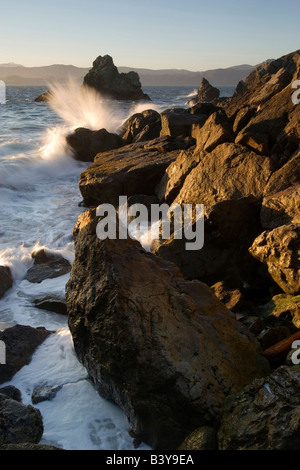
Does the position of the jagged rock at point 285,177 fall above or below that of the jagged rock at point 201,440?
above

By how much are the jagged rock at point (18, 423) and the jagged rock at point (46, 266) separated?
13.4 feet

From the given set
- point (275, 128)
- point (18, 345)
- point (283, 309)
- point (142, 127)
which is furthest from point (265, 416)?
point (142, 127)

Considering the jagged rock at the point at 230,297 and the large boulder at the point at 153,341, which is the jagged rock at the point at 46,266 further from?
the large boulder at the point at 153,341

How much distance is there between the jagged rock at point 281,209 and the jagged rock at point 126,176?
4339 millimetres

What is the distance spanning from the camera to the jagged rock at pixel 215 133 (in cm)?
884

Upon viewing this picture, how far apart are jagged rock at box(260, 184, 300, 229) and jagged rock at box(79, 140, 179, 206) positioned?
14.2 feet

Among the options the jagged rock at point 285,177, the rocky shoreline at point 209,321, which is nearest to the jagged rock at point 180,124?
the rocky shoreline at point 209,321

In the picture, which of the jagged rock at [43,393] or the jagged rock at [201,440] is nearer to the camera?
the jagged rock at [201,440]

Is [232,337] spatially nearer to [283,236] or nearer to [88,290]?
[88,290]

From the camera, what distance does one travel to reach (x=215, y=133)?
916cm

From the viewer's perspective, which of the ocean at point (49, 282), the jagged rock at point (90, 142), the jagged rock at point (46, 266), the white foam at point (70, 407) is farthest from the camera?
the jagged rock at point (90, 142)

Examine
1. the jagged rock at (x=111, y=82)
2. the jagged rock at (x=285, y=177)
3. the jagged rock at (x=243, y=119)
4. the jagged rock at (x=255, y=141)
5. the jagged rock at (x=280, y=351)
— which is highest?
the jagged rock at (x=111, y=82)

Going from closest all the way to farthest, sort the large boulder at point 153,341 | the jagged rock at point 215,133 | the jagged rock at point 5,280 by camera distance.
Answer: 1. the large boulder at point 153,341
2. the jagged rock at point 5,280
3. the jagged rock at point 215,133

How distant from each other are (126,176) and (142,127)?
5744 mm
